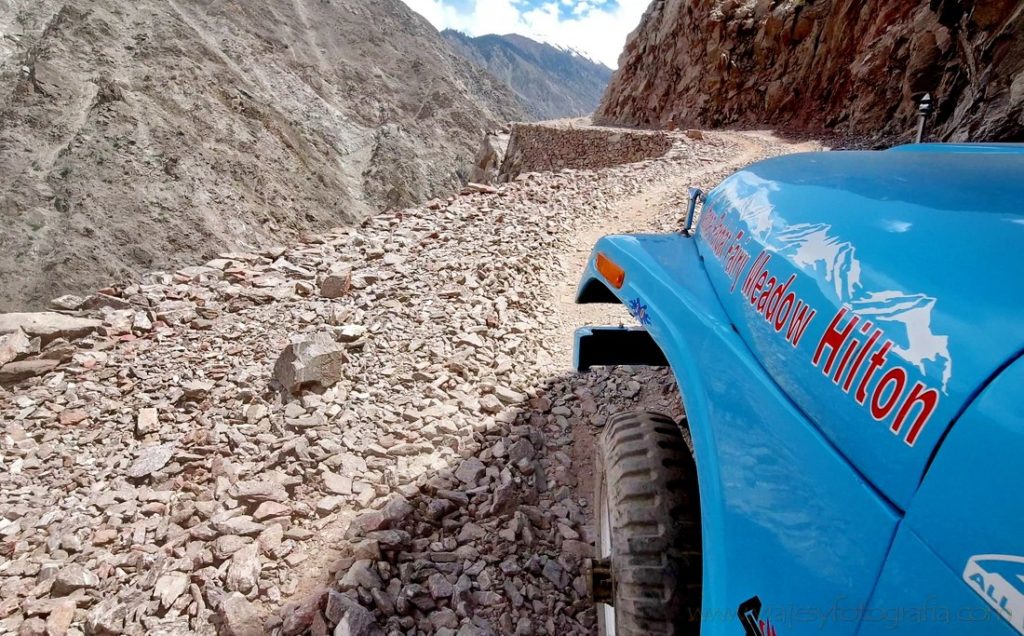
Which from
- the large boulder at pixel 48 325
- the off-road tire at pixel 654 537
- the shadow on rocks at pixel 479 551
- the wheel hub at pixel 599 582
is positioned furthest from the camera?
the large boulder at pixel 48 325

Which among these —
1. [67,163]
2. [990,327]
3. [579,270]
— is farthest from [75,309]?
[67,163]

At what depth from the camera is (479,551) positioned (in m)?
2.43

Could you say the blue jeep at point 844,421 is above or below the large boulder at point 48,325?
above

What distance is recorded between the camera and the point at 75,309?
445cm

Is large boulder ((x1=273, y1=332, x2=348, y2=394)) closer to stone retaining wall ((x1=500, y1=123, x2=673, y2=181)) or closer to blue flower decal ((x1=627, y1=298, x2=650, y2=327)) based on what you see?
blue flower decal ((x1=627, y1=298, x2=650, y2=327))

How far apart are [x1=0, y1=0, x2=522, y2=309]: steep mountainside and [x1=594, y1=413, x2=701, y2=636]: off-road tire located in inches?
1400

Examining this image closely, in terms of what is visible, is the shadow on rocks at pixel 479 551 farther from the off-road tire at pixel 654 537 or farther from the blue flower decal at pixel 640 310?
the blue flower decal at pixel 640 310

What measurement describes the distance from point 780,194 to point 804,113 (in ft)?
70.4

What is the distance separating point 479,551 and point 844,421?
1.85m

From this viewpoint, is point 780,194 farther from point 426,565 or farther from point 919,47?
point 919,47

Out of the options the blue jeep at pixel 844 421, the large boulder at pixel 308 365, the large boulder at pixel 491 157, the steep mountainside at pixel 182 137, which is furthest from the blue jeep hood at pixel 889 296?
the steep mountainside at pixel 182 137

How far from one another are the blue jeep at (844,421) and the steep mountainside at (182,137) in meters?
35.7

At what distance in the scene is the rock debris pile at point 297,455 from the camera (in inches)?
A: 86.9

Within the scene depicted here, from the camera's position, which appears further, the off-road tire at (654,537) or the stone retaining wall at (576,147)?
the stone retaining wall at (576,147)
